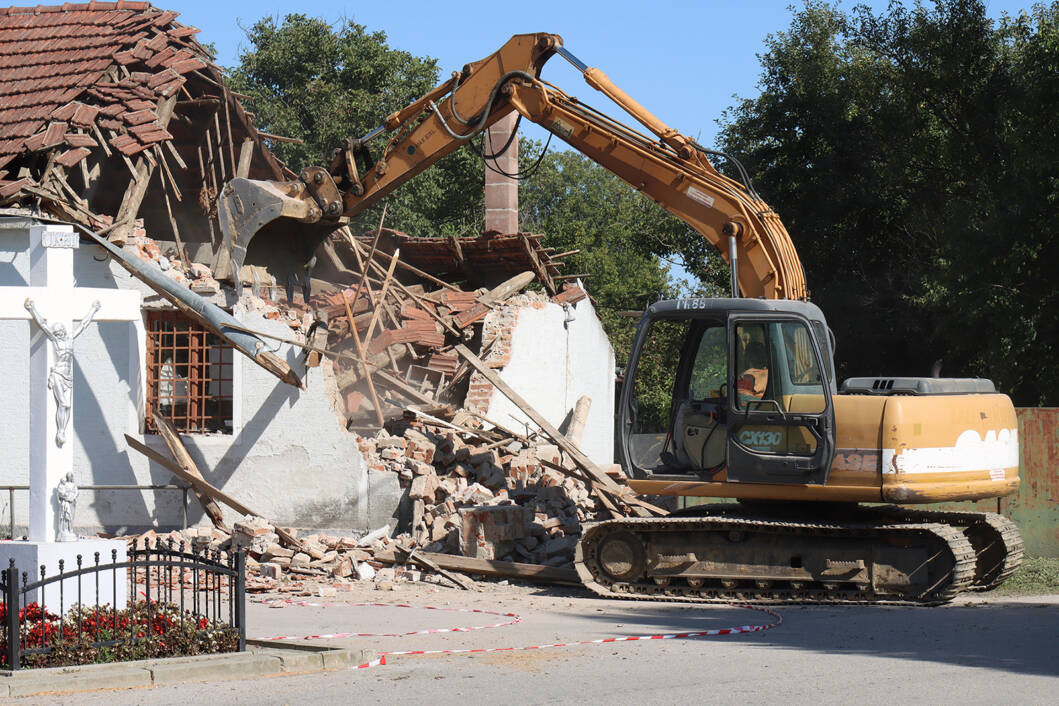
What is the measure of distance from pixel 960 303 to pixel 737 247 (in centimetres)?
1326

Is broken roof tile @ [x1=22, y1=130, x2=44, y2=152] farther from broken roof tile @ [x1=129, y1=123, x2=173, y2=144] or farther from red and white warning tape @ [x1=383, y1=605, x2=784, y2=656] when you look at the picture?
red and white warning tape @ [x1=383, y1=605, x2=784, y2=656]

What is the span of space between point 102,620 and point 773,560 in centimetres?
678

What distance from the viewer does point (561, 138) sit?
14.9 metres

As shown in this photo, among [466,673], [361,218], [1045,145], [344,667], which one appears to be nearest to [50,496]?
[344,667]

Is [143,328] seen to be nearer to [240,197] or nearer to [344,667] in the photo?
[240,197]

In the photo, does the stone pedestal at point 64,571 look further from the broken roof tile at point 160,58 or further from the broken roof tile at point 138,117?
the broken roof tile at point 160,58

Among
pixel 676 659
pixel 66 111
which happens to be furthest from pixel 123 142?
pixel 676 659

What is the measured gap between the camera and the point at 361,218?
110 feet

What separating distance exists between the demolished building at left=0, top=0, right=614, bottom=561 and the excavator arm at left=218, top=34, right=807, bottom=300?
4.00ft

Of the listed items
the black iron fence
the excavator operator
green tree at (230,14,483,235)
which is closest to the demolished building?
the excavator operator

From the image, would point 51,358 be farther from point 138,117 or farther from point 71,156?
point 138,117

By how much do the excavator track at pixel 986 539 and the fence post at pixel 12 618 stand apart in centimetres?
842

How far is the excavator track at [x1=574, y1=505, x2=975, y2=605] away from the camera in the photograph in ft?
40.5

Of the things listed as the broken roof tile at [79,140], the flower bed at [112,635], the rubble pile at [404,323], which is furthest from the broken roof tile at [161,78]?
the flower bed at [112,635]
